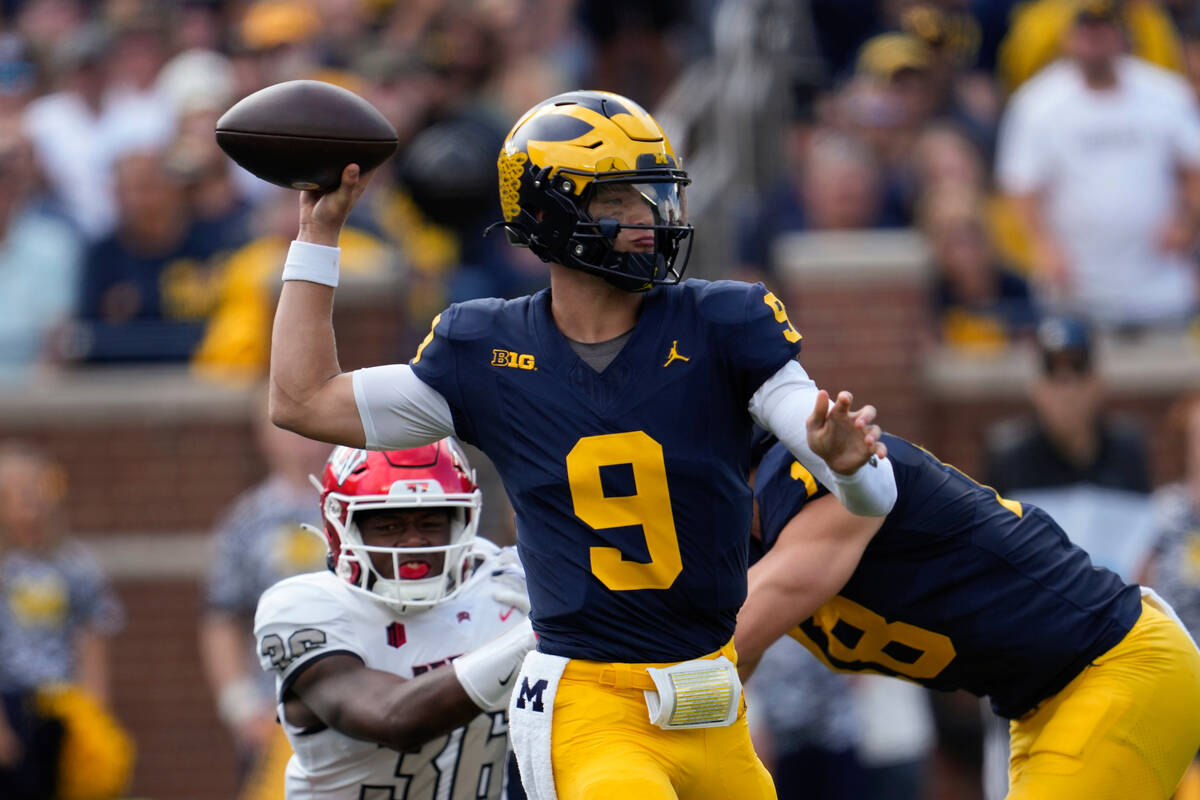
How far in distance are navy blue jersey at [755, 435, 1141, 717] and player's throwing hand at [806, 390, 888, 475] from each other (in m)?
0.81

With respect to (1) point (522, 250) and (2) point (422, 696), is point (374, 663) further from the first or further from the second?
(1) point (522, 250)

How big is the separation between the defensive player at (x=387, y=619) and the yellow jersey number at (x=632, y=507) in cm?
74

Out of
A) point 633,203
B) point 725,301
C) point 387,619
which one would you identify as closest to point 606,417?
point 725,301

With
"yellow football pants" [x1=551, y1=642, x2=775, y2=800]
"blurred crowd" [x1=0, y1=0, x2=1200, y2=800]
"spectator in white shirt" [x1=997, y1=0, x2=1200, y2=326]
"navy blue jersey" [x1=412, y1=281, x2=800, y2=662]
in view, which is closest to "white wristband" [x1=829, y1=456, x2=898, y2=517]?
"navy blue jersey" [x1=412, y1=281, x2=800, y2=662]

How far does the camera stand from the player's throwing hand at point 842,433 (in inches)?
144

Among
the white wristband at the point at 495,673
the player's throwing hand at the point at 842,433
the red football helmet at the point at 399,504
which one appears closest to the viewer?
the player's throwing hand at the point at 842,433

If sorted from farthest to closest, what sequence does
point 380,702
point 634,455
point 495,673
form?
point 380,702, point 495,673, point 634,455

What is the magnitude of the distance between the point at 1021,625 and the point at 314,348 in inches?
70.2

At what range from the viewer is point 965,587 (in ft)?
15.1

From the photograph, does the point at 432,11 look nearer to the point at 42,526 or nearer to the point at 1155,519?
the point at 42,526

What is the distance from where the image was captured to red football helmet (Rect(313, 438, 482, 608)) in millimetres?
4652

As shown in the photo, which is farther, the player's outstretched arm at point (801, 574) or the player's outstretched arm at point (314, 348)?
the player's outstretched arm at point (801, 574)

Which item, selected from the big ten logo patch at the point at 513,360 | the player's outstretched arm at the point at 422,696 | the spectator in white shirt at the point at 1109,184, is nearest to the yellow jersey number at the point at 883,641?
the player's outstretched arm at the point at 422,696

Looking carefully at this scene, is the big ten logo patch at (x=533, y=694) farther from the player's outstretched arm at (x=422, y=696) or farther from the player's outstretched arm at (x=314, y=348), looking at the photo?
the player's outstretched arm at (x=314, y=348)
